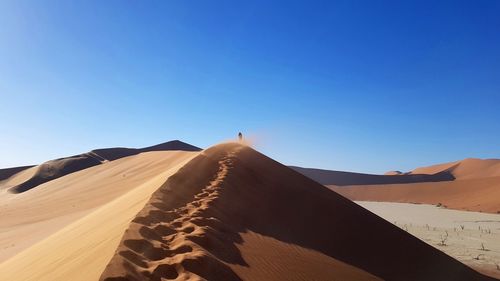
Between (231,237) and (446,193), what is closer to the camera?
(231,237)

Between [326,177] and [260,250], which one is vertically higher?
[326,177]

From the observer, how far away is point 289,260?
484 cm

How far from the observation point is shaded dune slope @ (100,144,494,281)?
3783 millimetres

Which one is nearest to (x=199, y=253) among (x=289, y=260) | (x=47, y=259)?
(x=289, y=260)

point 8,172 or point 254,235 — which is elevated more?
point 8,172

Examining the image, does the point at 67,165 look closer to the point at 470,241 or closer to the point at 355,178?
the point at 470,241

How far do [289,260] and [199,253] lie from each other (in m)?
1.40

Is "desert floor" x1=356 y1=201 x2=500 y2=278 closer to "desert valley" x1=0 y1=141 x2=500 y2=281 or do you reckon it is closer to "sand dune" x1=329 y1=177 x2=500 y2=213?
"desert valley" x1=0 y1=141 x2=500 y2=281

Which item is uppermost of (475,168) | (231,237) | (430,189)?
(475,168)

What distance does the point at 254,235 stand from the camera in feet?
18.2

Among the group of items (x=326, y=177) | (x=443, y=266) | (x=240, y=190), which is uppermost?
(x=326, y=177)

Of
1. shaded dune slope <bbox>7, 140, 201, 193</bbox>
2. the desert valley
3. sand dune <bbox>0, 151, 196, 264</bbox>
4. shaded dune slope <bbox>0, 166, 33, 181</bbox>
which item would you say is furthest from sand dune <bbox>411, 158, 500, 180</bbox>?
shaded dune slope <bbox>0, 166, 33, 181</bbox>

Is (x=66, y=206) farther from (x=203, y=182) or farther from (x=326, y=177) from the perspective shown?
(x=326, y=177)

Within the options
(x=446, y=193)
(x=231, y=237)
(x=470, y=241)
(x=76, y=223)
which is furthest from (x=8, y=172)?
(x=231, y=237)
